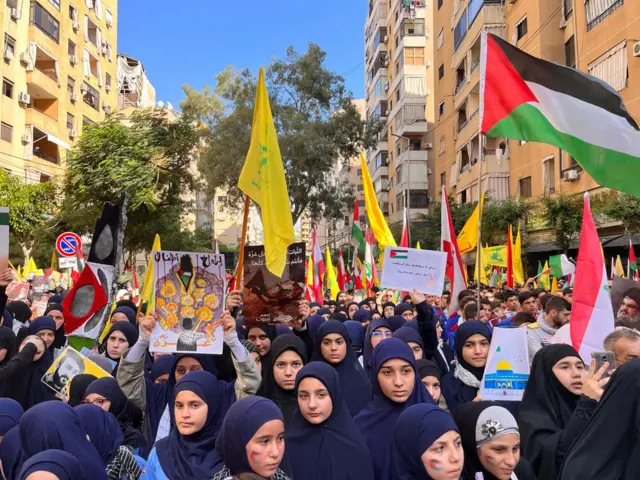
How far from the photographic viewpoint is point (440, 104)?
37.3 metres

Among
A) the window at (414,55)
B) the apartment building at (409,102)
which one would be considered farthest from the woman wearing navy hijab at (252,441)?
the window at (414,55)

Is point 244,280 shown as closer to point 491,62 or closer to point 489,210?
point 491,62

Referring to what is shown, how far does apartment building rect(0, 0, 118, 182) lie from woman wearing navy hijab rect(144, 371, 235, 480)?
1085 inches

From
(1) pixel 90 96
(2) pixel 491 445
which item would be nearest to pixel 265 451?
(2) pixel 491 445

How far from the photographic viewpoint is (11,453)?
9.51 feet

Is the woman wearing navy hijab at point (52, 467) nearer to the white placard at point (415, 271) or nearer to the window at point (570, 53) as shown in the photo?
the white placard at point (415, 271)

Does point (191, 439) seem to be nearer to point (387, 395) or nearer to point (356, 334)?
point (387, 395)

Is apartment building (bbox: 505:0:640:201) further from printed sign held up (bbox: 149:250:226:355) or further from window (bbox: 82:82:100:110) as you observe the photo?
window (bbox: 82:82:100:110)

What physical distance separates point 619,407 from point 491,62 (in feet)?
12.8

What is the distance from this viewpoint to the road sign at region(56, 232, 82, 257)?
11914 mm

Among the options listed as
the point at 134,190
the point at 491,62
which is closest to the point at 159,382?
the point at 491,62

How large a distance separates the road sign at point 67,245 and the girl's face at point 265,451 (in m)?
10.2

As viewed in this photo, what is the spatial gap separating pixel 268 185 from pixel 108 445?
112 inches

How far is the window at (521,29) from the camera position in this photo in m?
25.2
